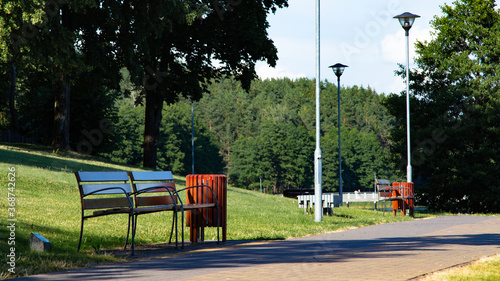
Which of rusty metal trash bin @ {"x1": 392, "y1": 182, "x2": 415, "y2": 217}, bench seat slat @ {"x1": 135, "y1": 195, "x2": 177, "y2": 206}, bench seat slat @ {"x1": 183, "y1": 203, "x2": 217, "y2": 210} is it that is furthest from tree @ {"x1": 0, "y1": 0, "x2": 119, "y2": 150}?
bench seat slat @ {"x1": 183, "y1": 203, "x2": 217, "y2": 210}

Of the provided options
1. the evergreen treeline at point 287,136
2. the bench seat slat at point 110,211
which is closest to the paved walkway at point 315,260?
the bench seat slat at point 110,211

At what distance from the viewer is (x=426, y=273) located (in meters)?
6.14

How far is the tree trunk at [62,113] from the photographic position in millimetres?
27234

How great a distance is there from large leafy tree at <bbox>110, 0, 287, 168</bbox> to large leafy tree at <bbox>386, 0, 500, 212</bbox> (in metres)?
8.47

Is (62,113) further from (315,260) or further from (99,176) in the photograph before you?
(315,260)

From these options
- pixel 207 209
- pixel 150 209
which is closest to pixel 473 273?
pixel 150 209

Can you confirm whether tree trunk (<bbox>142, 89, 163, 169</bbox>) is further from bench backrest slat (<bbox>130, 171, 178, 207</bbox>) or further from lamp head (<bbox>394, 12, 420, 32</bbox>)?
bench backrest slat (<bbox>130, 171, 178, 207</bbox>)

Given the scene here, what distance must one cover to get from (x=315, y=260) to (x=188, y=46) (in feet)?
76.2

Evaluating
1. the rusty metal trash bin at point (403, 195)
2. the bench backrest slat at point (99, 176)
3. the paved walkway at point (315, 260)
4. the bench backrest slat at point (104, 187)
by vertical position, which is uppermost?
the bench backrest slat at point (99, 176)

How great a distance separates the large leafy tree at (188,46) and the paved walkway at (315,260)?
56.0ft

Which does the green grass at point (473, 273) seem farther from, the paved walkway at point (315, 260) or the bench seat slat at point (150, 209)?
the bench seat slat at point (150, 209)

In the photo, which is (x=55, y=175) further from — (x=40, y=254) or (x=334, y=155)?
(x=334, y=155)

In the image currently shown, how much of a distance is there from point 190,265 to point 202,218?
2536 millimetres

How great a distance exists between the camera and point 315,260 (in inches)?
278
